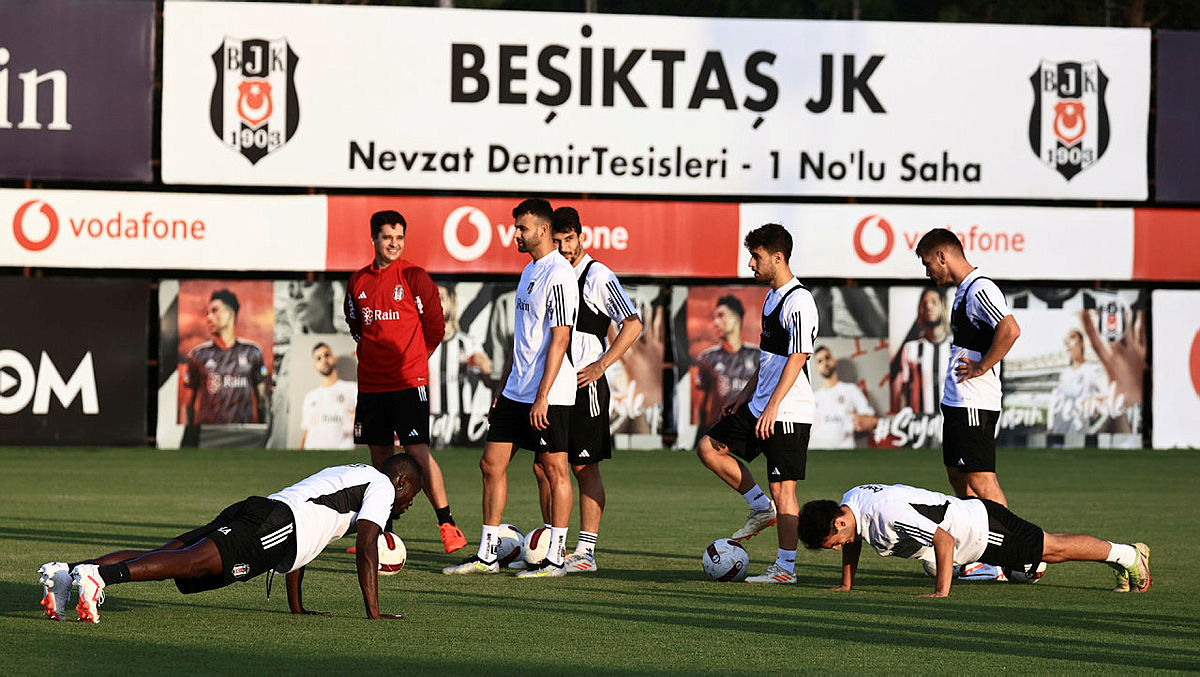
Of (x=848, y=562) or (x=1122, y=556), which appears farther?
(x=848, y=562)

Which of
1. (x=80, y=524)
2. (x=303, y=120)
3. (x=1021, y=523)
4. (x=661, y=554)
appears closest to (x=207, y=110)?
(x=303, y=120)

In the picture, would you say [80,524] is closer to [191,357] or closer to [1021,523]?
[1021,523]

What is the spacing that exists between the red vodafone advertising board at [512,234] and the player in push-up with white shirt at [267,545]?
12783mm

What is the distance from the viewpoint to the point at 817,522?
823cm

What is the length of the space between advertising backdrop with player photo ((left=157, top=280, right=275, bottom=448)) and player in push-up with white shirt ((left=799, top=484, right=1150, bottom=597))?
12704 millimetres

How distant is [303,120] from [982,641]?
14.8 metres

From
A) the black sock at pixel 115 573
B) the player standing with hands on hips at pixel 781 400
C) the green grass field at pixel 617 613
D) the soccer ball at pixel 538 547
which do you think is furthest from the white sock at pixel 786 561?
the black sock at pixel 115 573

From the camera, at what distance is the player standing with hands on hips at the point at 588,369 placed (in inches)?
377

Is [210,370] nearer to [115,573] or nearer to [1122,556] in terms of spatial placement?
[115,573]

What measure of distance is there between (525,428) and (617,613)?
191 centimetres

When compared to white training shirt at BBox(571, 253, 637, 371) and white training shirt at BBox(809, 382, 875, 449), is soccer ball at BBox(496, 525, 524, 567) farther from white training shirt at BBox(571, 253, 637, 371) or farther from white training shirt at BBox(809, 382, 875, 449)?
white training shirt at BBox(809, 382, 875, 449)

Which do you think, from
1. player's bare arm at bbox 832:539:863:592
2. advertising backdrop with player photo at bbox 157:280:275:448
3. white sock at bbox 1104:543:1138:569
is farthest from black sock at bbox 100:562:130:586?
advertising backdrop with player photo at bbox 157:280:275:448

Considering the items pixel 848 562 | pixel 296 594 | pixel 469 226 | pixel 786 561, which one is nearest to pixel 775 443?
pixel 786 561

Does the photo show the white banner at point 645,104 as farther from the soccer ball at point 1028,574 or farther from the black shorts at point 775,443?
the soccer ball at point 1028,574
